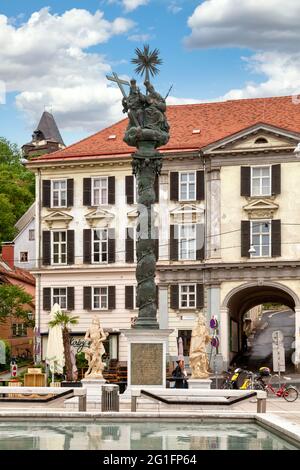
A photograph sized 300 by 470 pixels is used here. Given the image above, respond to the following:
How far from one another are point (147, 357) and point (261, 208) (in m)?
25.4

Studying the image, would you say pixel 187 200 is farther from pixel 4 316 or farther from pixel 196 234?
pixel 4 316

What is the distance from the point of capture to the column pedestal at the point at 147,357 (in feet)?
96.1

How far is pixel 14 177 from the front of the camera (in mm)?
90688

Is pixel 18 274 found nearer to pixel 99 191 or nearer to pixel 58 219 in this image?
pixel 58 219

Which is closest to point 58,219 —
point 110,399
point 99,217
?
point 99,217

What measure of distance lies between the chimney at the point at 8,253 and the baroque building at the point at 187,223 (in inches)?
750

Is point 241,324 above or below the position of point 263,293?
below

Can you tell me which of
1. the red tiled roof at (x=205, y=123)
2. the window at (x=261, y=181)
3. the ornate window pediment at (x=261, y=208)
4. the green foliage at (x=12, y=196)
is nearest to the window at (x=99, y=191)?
the red tiled roof at (x=205, y=123)

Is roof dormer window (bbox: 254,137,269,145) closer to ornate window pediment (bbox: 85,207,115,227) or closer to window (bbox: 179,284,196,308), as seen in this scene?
window (bbox: 179,284,196,308)

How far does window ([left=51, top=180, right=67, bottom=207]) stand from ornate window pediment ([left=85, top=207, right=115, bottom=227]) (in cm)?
187

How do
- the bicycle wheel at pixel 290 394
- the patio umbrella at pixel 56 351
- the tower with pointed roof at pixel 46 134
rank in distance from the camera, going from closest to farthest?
1. the bicycle wheel at pixel 290 394
2. the patio umbrella at pixel 56 351
3. the tower with pointed roof at pixel 46 134

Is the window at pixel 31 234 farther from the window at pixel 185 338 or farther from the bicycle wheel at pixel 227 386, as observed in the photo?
the bicycle wheel at pixel 227 386

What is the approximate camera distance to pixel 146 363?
29.5m
